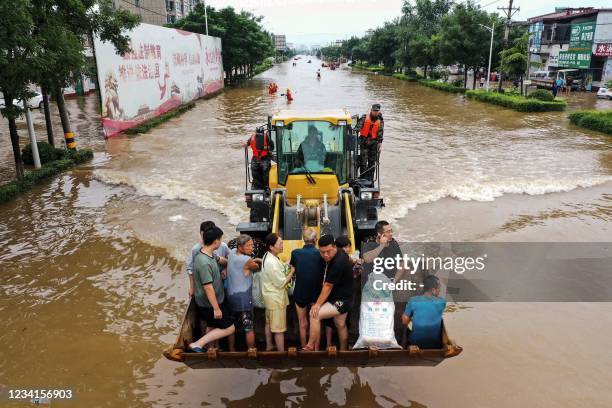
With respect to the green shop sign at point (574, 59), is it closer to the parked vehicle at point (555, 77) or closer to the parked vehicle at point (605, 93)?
the parked vehicle at point (555, 77)

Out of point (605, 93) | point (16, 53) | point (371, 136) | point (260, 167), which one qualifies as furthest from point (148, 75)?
point (605, 93)

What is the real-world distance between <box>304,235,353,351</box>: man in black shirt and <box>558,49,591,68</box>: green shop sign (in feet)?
158

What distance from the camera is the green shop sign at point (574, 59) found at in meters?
43.3

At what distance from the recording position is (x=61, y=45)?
39.0 feet

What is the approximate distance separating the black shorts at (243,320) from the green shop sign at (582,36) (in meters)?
48.6

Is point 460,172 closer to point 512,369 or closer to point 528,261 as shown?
point 528,261

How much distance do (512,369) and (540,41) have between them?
186 feet

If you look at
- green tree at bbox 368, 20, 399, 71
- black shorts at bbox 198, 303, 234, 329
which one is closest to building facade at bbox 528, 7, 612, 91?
green tree at bbox 368, 20, 399, 71

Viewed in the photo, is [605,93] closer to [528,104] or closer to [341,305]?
[528,104]

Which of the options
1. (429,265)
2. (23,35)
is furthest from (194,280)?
(23,35)

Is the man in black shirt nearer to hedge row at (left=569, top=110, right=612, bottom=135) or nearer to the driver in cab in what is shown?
the driver in cab

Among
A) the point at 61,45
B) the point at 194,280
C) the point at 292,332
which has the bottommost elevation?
the point at 292,332

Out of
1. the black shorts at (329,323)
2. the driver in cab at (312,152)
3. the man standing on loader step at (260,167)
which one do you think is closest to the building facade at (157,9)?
the man standing on loader step at (260,167)

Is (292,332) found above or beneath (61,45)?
beneath
